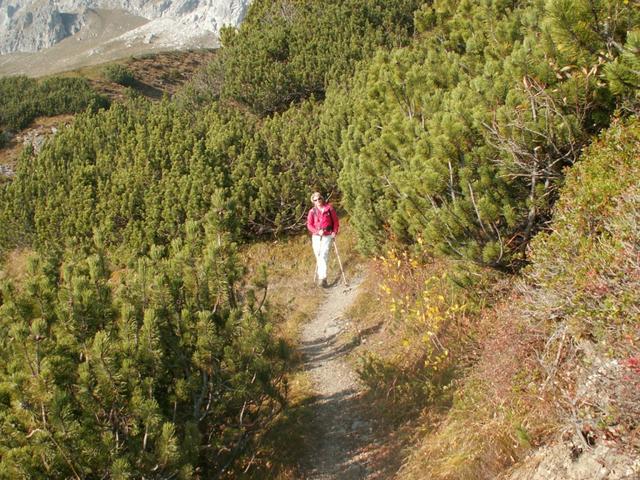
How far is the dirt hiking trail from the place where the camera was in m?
4.79

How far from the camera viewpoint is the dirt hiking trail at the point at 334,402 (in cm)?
479

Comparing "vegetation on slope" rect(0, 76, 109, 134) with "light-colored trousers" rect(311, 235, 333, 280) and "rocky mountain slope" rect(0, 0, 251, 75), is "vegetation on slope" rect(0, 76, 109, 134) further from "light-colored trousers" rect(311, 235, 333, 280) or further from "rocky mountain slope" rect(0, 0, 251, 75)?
"rocky mountain slope" rect(0, 0, 251, 75)

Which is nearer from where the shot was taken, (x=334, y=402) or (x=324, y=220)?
(x=334, y=402)

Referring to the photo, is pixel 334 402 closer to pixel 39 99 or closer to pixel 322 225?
pixel 322 225

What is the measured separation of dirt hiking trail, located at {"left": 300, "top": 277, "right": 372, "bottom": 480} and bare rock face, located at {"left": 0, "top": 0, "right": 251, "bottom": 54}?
15901 centimetres

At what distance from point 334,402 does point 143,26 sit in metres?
189

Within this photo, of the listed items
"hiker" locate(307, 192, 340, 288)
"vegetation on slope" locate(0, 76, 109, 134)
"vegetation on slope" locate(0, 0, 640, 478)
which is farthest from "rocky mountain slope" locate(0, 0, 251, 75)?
"vegetation on slope" locate(0, 0, 640, 478)

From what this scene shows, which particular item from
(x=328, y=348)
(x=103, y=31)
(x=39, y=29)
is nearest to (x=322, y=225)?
(x=328, y=348)

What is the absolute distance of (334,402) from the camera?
5.85 meters

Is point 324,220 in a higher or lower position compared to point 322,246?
higher

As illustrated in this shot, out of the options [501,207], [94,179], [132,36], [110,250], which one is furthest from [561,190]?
[132,36]

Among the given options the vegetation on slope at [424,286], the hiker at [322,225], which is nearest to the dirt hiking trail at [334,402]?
the vegetation on slope at [424,286]

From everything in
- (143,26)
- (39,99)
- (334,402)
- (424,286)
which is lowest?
(334,402)

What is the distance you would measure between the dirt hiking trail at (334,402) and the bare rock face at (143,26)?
522ft
